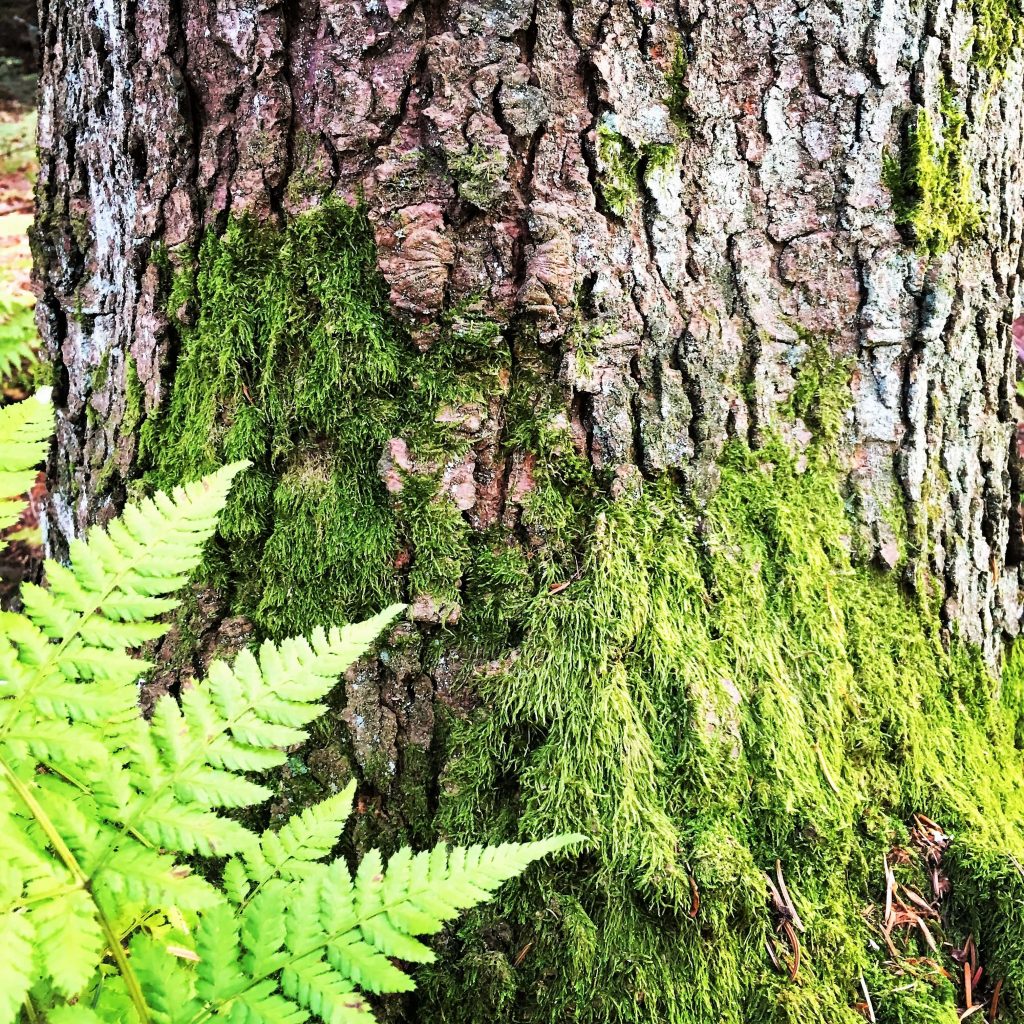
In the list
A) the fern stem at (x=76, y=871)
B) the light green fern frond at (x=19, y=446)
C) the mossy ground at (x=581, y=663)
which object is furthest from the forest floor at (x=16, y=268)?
the fern stem at (x=76, y=871)

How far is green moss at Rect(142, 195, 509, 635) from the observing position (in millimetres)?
1780

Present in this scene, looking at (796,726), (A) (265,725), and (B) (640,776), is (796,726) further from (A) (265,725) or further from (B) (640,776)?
(A) (265,725)

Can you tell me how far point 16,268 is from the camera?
6.86 m

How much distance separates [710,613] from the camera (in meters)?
1.88

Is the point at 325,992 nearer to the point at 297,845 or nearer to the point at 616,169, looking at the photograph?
the point at 297,845

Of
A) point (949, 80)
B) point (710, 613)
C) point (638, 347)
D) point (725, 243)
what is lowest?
point (710, 613)

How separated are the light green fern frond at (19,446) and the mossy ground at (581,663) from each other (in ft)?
1.72

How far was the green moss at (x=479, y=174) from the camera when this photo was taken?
1.70 m

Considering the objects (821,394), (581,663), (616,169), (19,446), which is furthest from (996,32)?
(19,446)

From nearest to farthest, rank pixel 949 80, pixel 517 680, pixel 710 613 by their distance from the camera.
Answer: pixel 517 680 → pixel 710 613 → pixel 949 80

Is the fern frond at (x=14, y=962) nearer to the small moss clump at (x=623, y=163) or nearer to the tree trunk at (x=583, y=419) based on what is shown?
the tree trunk at (x=583, y=419)

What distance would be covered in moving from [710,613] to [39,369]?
2.02 meters

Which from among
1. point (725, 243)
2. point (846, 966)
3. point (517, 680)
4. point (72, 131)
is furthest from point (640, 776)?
point (72, 131)

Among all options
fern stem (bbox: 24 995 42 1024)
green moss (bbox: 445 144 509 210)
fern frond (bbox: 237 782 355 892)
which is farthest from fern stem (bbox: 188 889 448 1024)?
green moss (bbox: 445 144 509 210)
